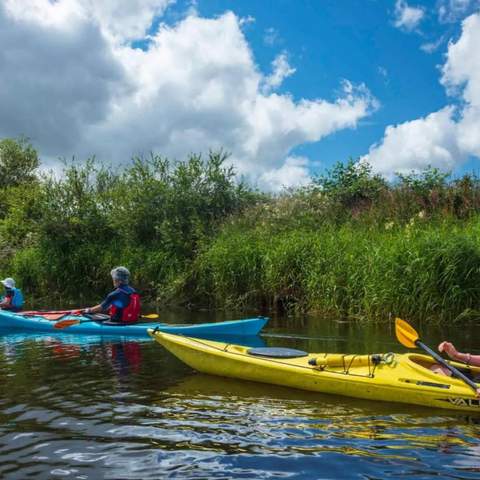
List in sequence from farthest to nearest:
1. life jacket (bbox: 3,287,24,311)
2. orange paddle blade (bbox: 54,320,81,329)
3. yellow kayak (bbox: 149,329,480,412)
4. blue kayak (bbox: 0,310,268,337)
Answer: life jacket (bbox: 3,287,24,311) < orange paddle blade (bbox: 54,320,81,329) < blue kayak (bbox: 0,310,268,337) < yellow kayak (bbox: 149,329,480,412)

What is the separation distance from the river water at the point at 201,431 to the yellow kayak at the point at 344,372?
0.10 metres

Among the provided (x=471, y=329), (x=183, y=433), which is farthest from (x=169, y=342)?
(x=471, y=329)

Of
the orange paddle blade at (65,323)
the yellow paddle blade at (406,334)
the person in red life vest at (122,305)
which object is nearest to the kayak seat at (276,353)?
the yellow paddle blade at (406,334)

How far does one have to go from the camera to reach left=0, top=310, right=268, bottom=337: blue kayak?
8.70 metres

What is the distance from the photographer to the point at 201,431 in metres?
4.25

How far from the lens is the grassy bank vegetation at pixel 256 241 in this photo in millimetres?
9539

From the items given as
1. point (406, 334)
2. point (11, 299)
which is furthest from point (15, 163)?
point (406, 334)

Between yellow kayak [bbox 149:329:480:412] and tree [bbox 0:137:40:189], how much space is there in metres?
32.4

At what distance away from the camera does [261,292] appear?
1223cm

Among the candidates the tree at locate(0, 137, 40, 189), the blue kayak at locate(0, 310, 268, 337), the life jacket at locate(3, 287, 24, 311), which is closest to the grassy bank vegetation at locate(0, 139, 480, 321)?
the blue kayak at locate(0, 310, 268, 337)

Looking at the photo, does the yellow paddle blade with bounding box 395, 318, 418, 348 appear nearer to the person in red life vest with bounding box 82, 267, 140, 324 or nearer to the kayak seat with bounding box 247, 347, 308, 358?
the kayak seat with bounding box 247, 347, 308, 358

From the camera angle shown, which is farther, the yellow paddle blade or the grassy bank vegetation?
the grassy bank vegetation

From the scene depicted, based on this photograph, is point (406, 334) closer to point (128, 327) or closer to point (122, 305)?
point (128, 327)

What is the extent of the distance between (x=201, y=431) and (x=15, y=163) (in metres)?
35.5
